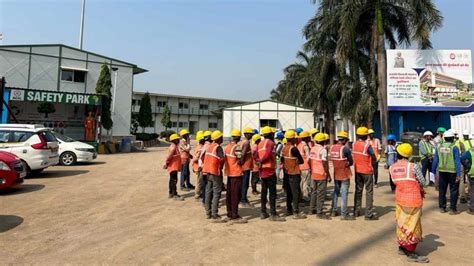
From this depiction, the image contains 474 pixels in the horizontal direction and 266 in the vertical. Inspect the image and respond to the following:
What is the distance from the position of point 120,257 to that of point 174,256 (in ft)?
2.39

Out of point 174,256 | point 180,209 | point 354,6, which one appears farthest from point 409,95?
point 174,256

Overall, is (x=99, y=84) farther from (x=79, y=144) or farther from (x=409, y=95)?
(x=409, y=95)

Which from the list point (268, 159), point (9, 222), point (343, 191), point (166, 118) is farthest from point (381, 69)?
point (166, 118)

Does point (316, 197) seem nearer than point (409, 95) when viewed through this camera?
Yes

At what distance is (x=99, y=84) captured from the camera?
79.5 ft

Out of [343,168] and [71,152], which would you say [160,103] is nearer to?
[71,152]

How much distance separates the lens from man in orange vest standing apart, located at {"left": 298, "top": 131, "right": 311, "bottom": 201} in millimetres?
7108

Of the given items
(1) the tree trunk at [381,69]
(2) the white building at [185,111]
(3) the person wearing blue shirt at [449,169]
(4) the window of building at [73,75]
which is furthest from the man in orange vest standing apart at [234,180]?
(2) the white building at [185,111]

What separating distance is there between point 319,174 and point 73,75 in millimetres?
25399

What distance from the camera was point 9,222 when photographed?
18.8ft

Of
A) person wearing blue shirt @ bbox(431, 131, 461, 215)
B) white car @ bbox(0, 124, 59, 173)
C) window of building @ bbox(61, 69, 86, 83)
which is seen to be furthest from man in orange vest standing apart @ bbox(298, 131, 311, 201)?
window of building @ bbox(61, 69, 86, 83)

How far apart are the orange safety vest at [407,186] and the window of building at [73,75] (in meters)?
27.0

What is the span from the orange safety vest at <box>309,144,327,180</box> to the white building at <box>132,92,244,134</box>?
45.7m

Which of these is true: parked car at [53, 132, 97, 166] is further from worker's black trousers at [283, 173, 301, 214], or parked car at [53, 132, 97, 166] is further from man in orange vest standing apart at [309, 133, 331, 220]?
man in orange vest standing apart at [309, 133, 331, 220]
